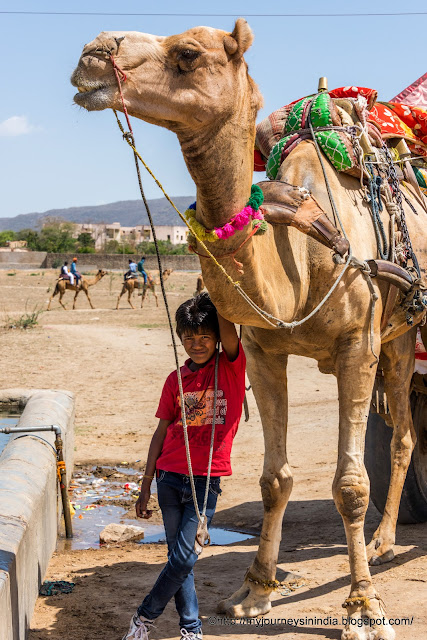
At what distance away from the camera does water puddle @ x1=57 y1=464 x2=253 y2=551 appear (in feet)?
21.3

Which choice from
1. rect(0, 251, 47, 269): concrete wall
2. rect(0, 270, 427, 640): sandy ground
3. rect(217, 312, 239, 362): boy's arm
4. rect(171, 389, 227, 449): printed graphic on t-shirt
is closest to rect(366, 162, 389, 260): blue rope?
rect(217, 312, 239, 362): boy's arm

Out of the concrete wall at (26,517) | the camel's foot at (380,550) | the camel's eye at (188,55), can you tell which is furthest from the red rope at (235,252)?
the camel's foot at (380,550)

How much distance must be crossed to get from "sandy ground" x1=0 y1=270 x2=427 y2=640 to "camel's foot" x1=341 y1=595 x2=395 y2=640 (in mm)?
110

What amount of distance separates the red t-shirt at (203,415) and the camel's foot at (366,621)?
3.43ft

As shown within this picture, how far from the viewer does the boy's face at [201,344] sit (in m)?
4.19

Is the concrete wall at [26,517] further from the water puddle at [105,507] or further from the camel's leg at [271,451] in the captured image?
the camel's leg at [271,451]

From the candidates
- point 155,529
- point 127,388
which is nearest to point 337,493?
point 155,529

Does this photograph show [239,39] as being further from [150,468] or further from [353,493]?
[353,493]

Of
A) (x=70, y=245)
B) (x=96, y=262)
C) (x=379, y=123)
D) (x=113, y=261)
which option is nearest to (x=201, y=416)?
(x=379, y=123)

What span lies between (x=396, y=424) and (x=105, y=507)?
9.01 ft

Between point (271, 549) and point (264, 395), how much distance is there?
0.90 meters

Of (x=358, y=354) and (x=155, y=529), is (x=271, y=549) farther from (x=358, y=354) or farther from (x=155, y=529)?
(x=155, y=529)

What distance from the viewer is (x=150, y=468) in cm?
430

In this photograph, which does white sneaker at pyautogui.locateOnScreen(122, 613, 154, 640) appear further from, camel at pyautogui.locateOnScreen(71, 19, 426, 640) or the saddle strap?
the saddle strap
